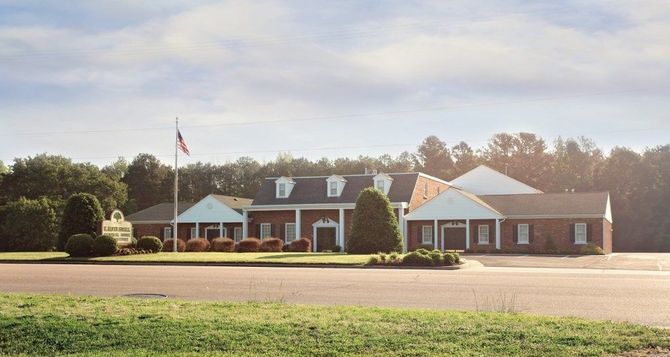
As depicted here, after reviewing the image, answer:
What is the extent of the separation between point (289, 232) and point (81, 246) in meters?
20.5

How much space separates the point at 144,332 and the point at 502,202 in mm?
46243

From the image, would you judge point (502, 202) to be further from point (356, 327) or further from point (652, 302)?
point (356, 327)

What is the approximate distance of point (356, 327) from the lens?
10.5 meters

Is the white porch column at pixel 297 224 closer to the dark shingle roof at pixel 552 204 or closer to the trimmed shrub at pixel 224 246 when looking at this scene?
the trimmed shrub at pixel 224 246

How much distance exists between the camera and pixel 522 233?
50.7 metres

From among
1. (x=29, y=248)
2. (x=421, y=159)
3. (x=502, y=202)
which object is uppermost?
(x=421, y=159)

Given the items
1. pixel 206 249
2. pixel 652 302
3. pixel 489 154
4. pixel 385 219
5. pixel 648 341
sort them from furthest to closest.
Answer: pixel 489 154 < pixel 206 249 < pixel 385 219 < pixel 652 302 < pixel 648 341

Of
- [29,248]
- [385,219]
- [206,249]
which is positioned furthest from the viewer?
[29,248]

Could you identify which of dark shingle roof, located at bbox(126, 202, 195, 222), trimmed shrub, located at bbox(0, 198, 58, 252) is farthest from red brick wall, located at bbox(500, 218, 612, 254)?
trimmed shrub, located at bbox(0, 198, 58, 252)

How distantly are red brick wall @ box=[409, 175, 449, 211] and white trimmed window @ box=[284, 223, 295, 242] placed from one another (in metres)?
9.35

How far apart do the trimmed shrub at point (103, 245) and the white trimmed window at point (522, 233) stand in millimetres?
27635

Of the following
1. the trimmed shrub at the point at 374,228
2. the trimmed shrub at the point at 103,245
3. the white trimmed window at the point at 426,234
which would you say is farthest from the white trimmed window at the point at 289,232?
the trimmed shrub at the point at 103,245

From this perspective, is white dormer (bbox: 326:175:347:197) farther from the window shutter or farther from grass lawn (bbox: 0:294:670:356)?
grass lawn (bbox: 0:294:670:356)

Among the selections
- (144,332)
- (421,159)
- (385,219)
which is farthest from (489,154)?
(144,332)
